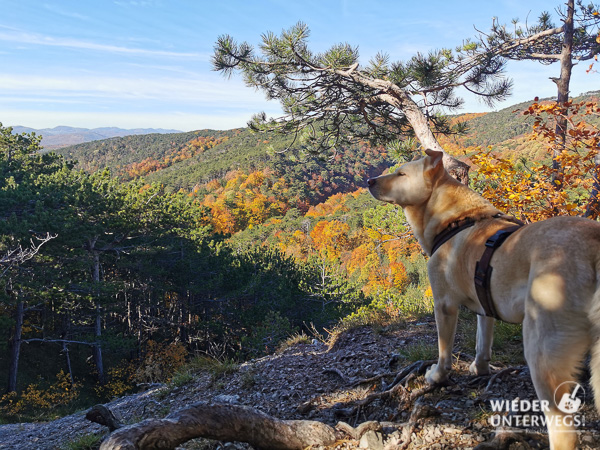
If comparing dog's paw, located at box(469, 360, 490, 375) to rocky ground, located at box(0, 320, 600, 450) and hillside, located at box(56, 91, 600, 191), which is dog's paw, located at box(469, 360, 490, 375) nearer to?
rocky ground, located at box(0, 320, 600, 450)

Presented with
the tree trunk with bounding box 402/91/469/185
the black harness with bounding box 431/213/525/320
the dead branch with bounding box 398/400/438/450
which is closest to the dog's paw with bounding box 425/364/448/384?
the dead branch with bounding box 398/400/438/450

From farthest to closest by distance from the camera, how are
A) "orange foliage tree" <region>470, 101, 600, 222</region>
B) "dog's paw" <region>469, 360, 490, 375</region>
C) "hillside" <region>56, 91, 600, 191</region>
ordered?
"hillside" <region>56, 91, 600, 191</region>, "orange foliage tree" <region>470, 101, 600, 222</region>, "dog's paw" <region>469, 360, 490, 375</region>

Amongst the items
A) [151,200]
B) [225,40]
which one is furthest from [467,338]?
[151,200]

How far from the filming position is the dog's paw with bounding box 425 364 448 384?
9.41 feet

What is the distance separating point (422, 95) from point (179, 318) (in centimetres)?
2428

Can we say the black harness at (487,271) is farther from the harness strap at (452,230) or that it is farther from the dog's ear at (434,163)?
the dog's ear at (434,163)

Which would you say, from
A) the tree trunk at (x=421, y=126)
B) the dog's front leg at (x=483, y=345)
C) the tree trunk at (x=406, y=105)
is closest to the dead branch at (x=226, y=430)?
the dog's front leg at (x=483, y=345)

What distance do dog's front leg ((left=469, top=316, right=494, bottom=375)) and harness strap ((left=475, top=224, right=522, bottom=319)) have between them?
29.4 inches

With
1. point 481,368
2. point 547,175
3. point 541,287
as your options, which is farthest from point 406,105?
point 541,287

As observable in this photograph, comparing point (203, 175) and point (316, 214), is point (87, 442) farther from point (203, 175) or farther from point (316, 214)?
point (203, 175)

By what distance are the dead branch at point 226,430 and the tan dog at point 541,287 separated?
106cm

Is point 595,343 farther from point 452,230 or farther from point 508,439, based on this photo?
point 452,230

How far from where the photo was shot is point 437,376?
2887 mm

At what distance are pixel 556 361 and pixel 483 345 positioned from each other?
52.8 inches
